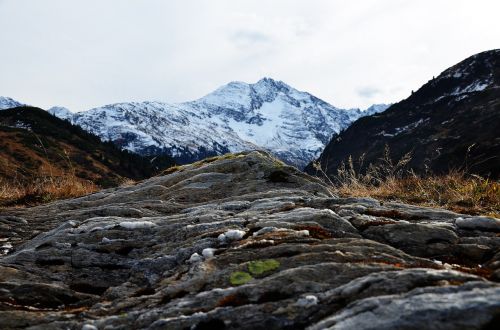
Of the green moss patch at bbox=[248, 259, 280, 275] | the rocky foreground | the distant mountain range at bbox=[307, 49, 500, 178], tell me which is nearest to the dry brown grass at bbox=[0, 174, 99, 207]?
the rocky foreground

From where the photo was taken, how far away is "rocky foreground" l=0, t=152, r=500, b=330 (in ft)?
11.1

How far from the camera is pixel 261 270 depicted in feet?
15.1

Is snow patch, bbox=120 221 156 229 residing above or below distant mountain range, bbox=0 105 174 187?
below

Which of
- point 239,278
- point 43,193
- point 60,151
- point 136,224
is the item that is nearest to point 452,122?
point 60,151

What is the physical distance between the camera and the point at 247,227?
6547 mm

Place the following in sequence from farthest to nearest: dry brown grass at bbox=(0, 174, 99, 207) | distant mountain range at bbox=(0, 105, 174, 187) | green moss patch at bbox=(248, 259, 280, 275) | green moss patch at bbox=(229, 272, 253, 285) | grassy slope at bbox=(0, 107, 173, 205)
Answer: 1. distant mountain range at bbox=(0, 105, 174, 187)
2. grassy slope at bbox=(0, 107, 173, 205)
3. dry brown grass at bbox=(0, 174, 99, 207)
4. green moss patch at bbox=(248, 259, 280, 275)
5. green moss patch at bbox=(229, 272, 253, 285)

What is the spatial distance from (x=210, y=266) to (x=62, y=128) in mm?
142566

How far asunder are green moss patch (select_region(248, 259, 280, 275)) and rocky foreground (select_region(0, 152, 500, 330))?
0.04 feet

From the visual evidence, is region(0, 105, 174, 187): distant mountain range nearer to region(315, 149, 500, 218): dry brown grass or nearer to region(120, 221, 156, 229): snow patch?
region(315, 149, 500, 218): dry brown grass

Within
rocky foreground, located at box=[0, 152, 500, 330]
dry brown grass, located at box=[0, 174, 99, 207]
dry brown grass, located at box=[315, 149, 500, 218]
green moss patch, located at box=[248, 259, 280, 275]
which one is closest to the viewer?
rocky foreground, located at box=[0, 152, 500, 330]

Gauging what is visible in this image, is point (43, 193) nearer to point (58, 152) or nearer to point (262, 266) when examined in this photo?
point (262, 266)

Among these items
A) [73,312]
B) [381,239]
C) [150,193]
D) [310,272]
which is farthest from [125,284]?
[150,193]

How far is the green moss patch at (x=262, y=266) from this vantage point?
4.59m

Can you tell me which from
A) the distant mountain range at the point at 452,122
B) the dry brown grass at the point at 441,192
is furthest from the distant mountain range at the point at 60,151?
the dry brown grass at the point at 441,192
